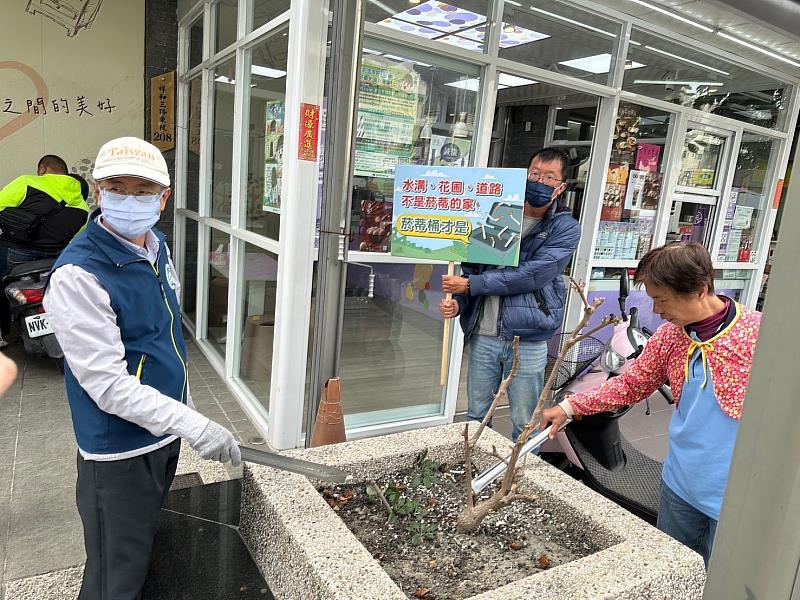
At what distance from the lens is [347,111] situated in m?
2.57

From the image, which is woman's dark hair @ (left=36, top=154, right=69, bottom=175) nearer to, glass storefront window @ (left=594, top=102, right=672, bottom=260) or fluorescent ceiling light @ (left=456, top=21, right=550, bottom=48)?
fluorescent ceiling light @ (left=456, top=21, right=550, bottom=48)

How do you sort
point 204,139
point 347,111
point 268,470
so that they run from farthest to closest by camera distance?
point 204,139 < point 347,111 < point 268,470

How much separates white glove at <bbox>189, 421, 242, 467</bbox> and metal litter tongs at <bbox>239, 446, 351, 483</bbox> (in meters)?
0.14

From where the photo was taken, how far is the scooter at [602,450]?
2752 mm

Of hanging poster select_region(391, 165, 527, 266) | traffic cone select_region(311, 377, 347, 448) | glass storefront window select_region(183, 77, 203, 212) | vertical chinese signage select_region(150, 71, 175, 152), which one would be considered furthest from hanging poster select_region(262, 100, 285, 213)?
vertical chinese signage select_region(150, 71, 175, 152)

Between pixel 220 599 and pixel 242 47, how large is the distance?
3.69 m

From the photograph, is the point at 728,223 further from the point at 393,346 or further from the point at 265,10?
the point at 265,10

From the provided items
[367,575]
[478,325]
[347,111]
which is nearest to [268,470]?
[367,575]

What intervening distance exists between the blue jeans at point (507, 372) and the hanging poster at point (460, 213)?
50cm

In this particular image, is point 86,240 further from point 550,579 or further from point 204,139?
point 204,139

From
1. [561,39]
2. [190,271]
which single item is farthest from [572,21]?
[190,271]

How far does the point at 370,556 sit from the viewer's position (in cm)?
160

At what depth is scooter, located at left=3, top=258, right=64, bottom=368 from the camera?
14.7ft

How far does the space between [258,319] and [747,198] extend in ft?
19.2
